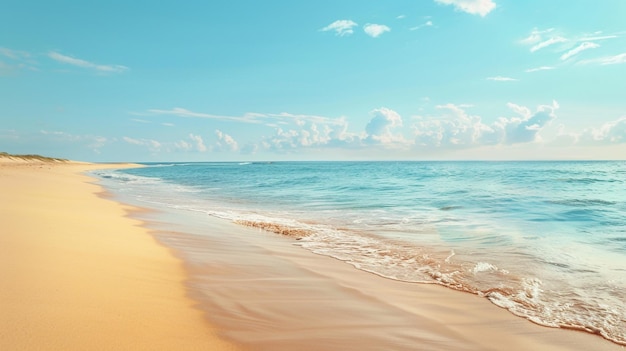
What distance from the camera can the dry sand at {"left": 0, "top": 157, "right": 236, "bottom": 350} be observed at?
2943mm

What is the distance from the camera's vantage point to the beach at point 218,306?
3.16 metres

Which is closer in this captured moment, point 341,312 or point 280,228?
point 341,312

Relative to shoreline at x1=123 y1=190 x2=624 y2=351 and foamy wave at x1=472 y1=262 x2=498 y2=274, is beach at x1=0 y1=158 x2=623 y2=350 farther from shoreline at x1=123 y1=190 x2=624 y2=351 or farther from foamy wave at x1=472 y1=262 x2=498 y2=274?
foamy wave at x1=472 y1=262 x2=498 y2=274

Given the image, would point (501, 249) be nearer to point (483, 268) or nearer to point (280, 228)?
point (483, 268)

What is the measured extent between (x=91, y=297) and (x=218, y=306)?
1374 millimetres

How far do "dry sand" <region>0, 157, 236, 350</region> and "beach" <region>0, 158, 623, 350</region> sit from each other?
0.01m

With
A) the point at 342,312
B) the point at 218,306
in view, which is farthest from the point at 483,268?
the point at 218,306

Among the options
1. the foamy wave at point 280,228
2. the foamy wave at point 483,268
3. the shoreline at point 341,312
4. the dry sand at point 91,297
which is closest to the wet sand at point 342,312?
the shoreline at point 341,312

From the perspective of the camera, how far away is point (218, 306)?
4.17 m

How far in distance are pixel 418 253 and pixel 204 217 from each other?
785 centimetres

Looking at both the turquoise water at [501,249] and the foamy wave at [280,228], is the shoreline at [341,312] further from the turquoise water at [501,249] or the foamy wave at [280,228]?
the foamy wave at [280,228]

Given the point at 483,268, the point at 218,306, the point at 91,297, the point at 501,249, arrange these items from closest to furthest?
the point at 91,297 → the point at 218,306 → the point at 483,268 → the point at 501,249

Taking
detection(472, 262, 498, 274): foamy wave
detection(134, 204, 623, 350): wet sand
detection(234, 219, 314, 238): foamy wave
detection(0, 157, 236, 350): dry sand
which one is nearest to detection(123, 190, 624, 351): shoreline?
detection(134, 204, 623, 350): wet sand

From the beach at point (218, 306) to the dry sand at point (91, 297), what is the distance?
0.05 feet
